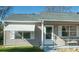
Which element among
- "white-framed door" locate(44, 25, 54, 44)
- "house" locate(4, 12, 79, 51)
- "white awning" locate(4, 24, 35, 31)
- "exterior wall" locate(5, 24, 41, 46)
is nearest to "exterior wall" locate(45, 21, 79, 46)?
"house" locate(4, 12, 79, 51)

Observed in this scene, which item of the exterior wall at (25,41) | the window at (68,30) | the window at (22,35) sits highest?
the window at (68,30)

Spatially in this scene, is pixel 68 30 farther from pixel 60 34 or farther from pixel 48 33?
pixel 48 33

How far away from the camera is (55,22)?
870cm

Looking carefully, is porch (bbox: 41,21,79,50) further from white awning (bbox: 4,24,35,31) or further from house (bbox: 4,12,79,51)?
white awning (bbox: 4,24,35,31)

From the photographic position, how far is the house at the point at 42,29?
7535mm

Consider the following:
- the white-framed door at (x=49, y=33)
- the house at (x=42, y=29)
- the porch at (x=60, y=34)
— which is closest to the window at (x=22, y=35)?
the house at (x=42, y=29)

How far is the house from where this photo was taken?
754 centimetres

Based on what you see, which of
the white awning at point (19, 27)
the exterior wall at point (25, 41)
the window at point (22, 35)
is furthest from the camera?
the window at point (22, 35)

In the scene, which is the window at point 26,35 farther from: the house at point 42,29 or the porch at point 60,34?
the porch at point 60,34

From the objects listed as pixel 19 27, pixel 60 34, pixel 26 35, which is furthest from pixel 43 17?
pixel 19 27

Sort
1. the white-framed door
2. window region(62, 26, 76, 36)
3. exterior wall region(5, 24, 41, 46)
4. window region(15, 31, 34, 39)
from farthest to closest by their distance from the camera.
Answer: window region(62, 26, 76, 36) → the white-framed door → window region(15, 31, 34, 39) → exterior wall region(5, 24, 41, 46)
